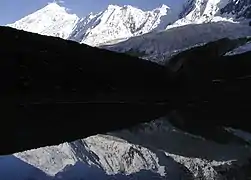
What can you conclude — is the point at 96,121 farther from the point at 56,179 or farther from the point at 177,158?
the point at 56,179

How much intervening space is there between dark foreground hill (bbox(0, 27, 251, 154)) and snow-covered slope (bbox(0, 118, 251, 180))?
16cm

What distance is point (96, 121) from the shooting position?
13.9 feet

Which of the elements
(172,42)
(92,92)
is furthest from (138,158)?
(172,42)

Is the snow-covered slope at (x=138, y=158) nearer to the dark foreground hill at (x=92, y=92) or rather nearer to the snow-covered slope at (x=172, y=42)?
the dark foreground hill at (x=92, y=92)

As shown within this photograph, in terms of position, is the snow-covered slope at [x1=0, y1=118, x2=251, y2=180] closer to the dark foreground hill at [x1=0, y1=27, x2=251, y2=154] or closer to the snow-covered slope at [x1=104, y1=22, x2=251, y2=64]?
the dark foreground hill at [x1=0, y1=27, x2=251, y2=154]

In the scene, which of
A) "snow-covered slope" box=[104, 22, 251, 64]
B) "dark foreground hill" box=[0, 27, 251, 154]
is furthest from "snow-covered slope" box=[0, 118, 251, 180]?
"snow-covered slope" box=[104, 22, 251, 64]

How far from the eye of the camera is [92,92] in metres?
4.73

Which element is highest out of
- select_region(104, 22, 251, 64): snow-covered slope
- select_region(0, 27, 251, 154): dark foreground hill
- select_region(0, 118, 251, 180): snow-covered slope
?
select_region(104, 22, 251, 64): snow-covered slope

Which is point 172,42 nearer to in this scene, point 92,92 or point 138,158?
point 92,92

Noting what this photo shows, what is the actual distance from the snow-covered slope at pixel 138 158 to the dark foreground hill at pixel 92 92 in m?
0.16

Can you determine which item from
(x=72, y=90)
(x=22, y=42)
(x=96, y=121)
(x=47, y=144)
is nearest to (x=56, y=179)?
(x=47, y=144)

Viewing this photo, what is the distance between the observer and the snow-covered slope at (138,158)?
303 cm

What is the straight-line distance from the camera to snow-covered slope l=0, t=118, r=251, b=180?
303 centimetres

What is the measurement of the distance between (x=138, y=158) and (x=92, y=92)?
140 cm
